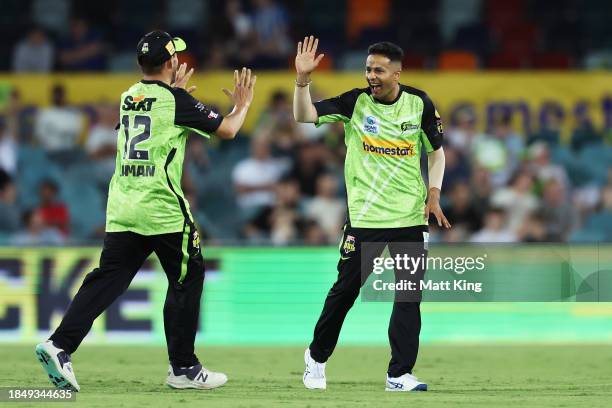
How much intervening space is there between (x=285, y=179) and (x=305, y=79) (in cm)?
699

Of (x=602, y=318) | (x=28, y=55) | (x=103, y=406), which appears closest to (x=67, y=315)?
(x=103, y=406)

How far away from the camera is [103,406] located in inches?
328

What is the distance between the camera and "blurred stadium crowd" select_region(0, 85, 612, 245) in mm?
15562

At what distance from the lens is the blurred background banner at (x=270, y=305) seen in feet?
43.2

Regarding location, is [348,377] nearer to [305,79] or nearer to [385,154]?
[385,154]

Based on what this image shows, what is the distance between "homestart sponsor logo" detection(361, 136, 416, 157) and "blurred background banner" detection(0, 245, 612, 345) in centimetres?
371

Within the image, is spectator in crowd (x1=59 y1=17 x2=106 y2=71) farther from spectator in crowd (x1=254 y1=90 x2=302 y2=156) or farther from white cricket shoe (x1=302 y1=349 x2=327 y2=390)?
white cricket shoe (x1=302 y1=349 x2=327 y2=390)

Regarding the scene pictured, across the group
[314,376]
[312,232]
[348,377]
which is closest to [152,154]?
[314,376]

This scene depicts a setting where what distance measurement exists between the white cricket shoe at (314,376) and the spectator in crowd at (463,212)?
6095 mm

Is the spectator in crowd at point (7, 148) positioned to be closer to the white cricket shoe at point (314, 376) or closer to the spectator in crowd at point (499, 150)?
the spectator in crowd at point (499, 150)

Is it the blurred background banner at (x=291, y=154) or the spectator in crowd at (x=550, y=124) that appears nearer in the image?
the blurred background banner at (x=291, y=154)

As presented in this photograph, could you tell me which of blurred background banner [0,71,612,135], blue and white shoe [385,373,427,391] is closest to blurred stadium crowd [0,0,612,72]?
blurred background banner [0,71,612,135]

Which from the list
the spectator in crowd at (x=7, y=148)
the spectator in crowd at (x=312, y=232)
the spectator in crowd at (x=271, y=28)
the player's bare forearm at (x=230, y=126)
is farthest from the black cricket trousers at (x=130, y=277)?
the spectator in crowd at (x=271, y=28)

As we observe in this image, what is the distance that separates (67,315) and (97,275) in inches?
12.5
